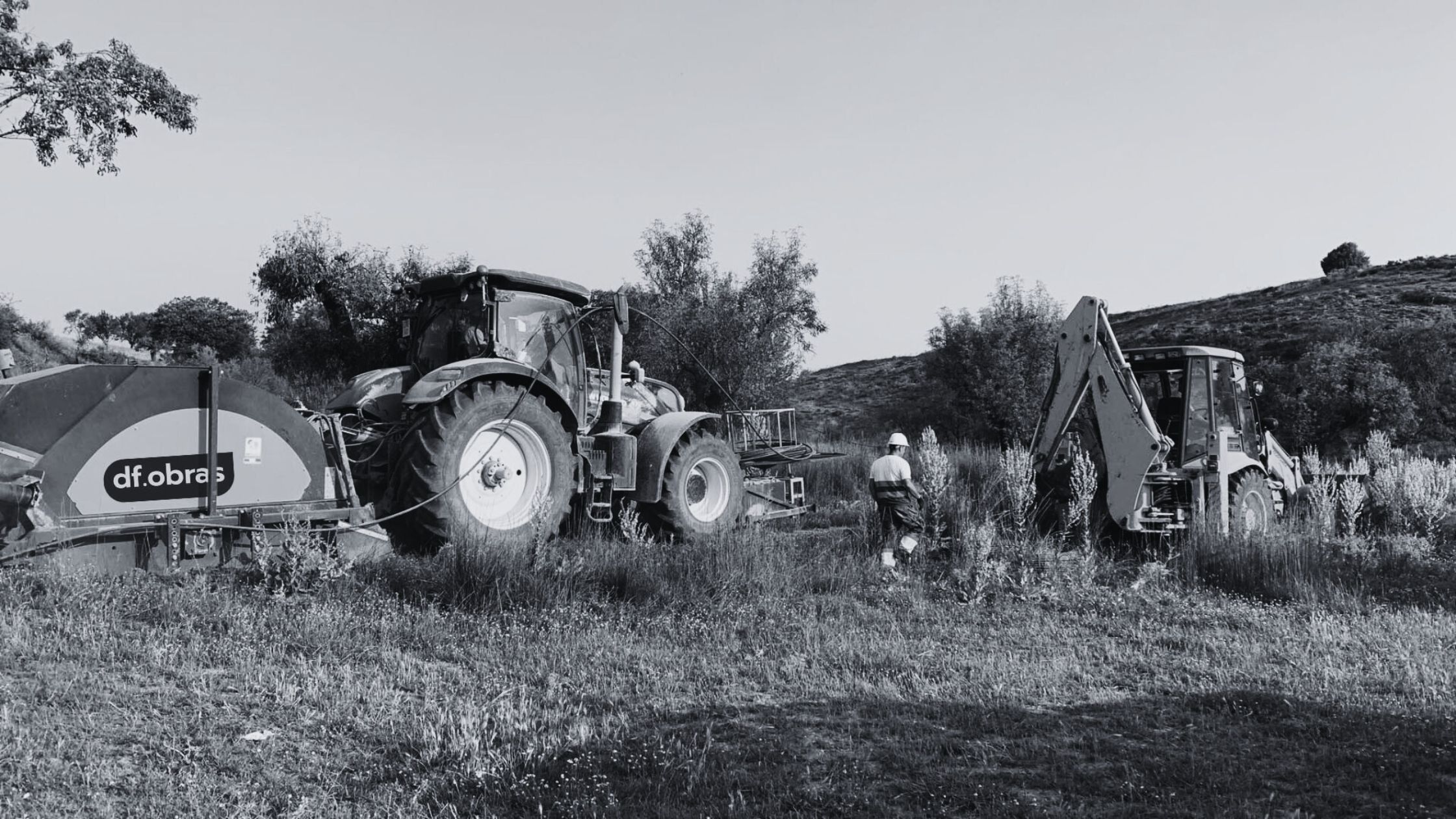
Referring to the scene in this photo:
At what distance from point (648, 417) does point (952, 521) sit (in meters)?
3.19

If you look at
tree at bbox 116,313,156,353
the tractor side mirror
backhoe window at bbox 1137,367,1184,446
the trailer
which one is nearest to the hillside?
backhoe window at bbox 1137,367,1184,446

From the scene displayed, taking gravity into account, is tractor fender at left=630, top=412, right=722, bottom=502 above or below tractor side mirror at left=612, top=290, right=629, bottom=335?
below

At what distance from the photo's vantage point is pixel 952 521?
365 inches

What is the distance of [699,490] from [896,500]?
1904 mm

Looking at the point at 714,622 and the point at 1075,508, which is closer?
the point at 714,622

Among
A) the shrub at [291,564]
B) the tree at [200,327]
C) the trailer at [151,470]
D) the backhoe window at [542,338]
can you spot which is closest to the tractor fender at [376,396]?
the backhoe window at [542,338]

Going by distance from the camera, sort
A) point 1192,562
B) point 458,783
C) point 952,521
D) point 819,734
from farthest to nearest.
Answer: point 952,521, point 1192,562, point 819,734, point 458,783

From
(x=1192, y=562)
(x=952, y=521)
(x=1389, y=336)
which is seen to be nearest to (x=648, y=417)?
(x=952, y=521)

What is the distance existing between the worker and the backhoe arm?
1.64 metres

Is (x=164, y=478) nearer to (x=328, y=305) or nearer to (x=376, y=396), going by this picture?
(x=376, y=396)

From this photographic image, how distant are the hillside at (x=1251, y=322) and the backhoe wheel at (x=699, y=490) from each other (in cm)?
1378

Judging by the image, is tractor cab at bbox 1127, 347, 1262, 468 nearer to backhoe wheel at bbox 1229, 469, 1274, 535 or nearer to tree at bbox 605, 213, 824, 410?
backhoe wheel at bbox 1229, 469, 1274, 535

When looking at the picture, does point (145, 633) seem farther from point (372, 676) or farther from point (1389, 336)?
point (1389, 336)

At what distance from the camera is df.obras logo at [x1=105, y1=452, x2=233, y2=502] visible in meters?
6.00
